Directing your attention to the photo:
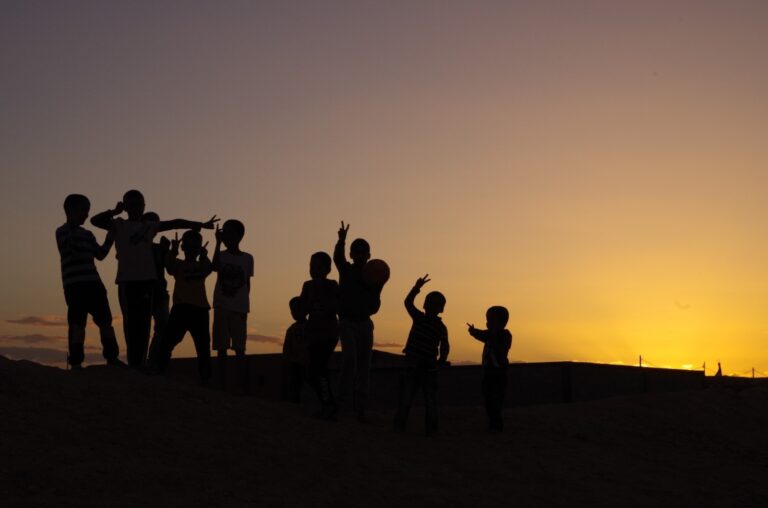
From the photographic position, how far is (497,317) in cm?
1146

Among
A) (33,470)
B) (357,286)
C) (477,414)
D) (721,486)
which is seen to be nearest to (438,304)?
(357,286)

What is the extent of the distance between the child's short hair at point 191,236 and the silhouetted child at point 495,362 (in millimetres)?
3696

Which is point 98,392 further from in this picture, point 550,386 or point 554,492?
point 550,386

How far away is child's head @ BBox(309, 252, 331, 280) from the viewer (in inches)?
410

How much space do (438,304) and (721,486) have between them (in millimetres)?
3885

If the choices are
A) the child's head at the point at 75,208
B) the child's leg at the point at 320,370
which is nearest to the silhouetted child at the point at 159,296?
the child's head at the point at 75,208

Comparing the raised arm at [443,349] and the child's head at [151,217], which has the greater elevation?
the child's head at [151,217]

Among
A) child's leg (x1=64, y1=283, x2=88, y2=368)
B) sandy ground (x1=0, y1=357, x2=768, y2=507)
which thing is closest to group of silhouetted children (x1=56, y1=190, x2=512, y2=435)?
child's leg (x1=64, y1=283, x2=88, y2=368)

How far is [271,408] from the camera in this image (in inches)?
405

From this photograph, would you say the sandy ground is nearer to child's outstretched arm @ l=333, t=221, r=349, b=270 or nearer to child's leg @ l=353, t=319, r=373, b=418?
child's leg @ l=353, t=319, r=373, b=418

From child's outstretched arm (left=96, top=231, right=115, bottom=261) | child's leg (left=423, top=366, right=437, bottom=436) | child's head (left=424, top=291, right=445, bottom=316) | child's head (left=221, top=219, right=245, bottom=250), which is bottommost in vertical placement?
child's leg (left=423, top=366, right=437, bottom=436)

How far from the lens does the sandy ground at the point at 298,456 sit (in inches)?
272

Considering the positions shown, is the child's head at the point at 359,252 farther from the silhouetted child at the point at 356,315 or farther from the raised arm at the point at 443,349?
the raised arm at the point at 443,349

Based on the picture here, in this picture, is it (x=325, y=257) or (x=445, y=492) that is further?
(x=325, y=257)
